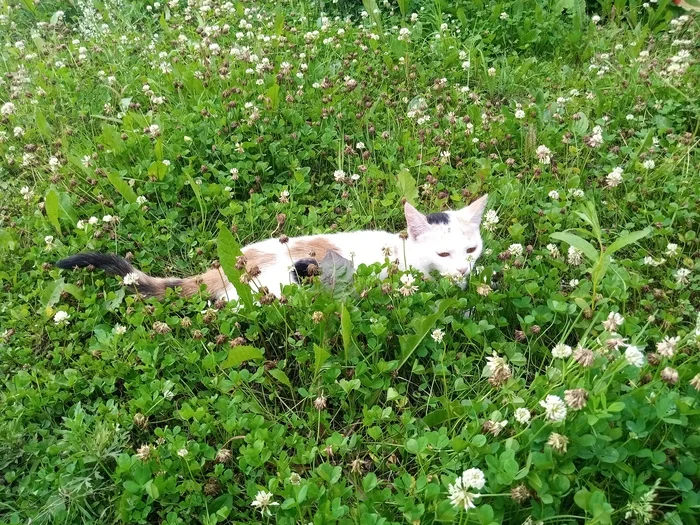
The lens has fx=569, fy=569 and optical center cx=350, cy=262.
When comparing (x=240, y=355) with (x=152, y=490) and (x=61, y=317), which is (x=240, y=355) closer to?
(x=152, y=490)

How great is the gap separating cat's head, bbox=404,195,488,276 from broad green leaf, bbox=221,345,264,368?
1.09 meters

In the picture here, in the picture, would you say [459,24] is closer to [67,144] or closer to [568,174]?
[568,174]

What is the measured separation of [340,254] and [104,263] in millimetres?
1243

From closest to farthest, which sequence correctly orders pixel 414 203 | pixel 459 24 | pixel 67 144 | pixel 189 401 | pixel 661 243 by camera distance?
1. pixel 189 401
2. pixel 661 243
3. pixel 414 203
4. pixel 67 144
5. pixel 459 24

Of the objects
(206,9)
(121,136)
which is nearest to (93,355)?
(121,136)

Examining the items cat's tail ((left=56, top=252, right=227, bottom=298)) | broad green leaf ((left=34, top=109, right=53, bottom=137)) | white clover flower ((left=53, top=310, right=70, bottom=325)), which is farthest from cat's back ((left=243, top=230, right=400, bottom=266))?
broad green leaf ((left=34, top=109, right=53, bottom=137))

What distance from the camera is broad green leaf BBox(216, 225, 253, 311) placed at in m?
2.67

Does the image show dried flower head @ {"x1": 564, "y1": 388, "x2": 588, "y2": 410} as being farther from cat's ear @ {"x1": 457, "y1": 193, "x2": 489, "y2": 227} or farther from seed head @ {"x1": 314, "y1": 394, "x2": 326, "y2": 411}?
cat's ear @ {"x1": 457, "y1": 193, "x2": 489, "y2": 227}

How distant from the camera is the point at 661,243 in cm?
315

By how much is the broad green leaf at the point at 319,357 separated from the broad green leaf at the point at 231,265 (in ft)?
1.59

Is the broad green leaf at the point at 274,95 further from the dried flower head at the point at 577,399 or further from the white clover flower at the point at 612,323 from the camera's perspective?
the dried flower head at the point at 577,399

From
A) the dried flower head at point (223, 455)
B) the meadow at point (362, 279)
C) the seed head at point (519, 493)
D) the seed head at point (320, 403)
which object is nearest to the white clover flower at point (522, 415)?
the meadow at point (362, 279)

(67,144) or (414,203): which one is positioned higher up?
(67,144)

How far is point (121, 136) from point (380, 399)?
2.59 metres
